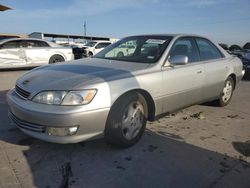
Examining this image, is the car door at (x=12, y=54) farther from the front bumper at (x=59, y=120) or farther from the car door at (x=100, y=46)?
the car door at (x=100, y=46)

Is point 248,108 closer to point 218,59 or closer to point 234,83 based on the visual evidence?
point 234,83

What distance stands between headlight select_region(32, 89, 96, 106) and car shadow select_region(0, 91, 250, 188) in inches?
26.4

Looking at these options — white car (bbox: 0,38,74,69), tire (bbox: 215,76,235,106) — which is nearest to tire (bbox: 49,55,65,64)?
white car (bbox: 0,38,74,69)

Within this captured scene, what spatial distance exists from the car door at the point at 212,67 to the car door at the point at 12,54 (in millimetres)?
→ 8219

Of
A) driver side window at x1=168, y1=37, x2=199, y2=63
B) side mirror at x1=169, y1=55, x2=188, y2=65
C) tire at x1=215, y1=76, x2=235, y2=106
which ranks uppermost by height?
driver side window at x1=168, y1=37, x2=199, y2=63

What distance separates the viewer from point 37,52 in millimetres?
11805

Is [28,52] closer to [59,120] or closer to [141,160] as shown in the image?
[59,120]

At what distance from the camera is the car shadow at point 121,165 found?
2.91 metres

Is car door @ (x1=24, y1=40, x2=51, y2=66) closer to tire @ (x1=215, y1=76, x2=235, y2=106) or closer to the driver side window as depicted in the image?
tire @ (x1=215, y1=76, x2=235, y2=106)

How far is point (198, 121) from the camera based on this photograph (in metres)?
4.98

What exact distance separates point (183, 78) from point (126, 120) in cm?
132

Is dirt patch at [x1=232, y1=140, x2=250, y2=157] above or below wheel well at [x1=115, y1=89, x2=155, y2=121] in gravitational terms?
below

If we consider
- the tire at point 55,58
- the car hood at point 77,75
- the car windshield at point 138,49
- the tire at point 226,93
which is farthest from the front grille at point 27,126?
the tire at point 55,58

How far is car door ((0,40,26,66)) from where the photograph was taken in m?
11.1
